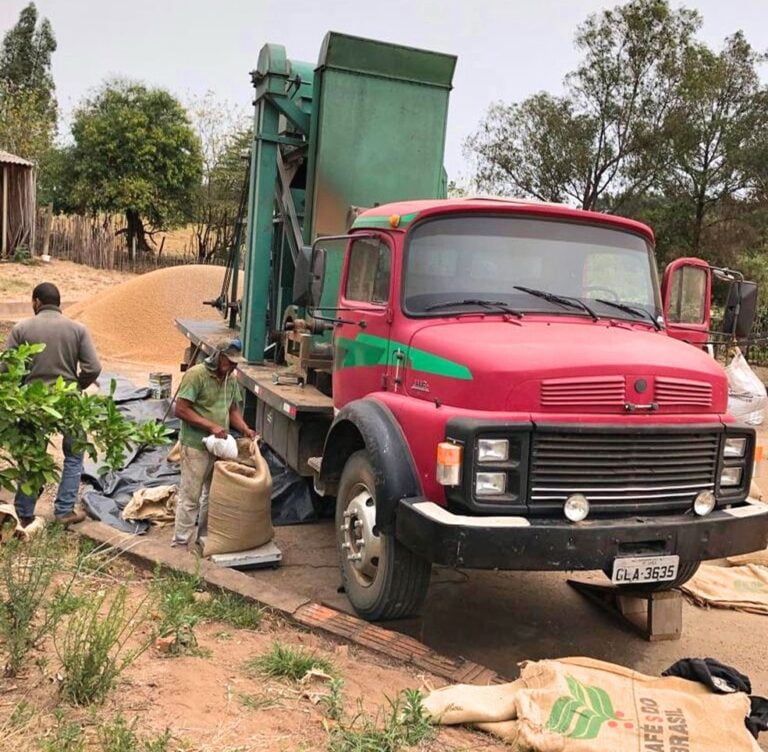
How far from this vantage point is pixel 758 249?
18406 mm

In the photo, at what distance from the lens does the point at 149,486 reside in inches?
282

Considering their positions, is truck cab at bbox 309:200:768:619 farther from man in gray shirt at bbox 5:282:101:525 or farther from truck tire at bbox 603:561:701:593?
man in gray shirt at bbox 5:282:101:525

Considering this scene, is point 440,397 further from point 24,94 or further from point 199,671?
point 24,94

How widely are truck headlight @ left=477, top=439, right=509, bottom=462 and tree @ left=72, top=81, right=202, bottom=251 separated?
26024 millimetres

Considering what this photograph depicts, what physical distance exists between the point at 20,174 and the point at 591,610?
24.1 metres

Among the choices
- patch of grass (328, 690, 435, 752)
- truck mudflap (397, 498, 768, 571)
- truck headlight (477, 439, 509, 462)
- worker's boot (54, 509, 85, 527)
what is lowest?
worker's boot (54, 509, 85, 527)

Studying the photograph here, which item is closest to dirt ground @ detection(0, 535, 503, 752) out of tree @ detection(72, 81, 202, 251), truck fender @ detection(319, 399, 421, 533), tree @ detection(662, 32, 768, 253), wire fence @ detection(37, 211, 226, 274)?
truck fender @ detection(319, 399, 421, 533)

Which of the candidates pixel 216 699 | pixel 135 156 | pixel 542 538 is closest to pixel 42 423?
pixel 216 699

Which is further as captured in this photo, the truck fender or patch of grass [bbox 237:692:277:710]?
the truck fender

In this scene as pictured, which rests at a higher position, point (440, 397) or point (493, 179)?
point (493, 179)

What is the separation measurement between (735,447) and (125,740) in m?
Result: 3.34

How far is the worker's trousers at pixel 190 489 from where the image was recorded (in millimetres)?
5730

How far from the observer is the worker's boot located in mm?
5738

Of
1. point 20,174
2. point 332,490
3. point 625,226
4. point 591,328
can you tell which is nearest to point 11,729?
point 332,490
